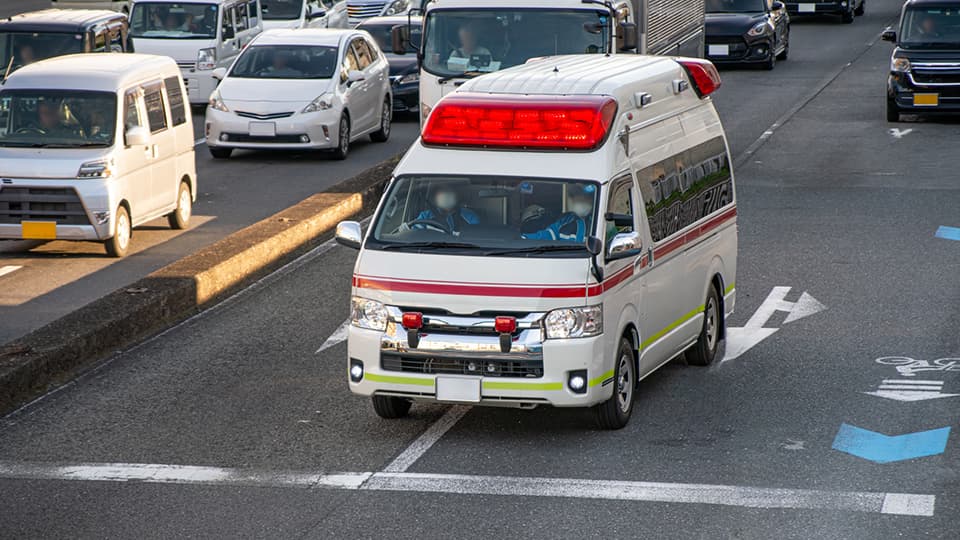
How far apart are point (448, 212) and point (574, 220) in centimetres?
86

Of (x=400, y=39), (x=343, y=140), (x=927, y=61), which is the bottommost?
(x=343, y=140)

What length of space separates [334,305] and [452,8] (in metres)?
6.25

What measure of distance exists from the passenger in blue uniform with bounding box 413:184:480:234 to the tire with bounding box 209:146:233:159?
14.3 meters

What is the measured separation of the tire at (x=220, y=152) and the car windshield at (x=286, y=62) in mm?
1208

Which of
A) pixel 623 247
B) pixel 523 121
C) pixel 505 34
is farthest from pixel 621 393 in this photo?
pixel 505 34

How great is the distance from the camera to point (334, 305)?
1497cm

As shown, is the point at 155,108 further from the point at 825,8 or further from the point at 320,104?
the point at 825,8

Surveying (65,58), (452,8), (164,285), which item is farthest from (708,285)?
(65,58)

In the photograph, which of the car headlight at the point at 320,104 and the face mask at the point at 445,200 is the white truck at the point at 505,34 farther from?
the face mask at the point at 445,200

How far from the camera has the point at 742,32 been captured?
3581 cm

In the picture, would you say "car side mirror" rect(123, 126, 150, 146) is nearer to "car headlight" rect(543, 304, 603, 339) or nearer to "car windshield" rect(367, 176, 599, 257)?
"car windshield" rect(367, 176, 599, 257)

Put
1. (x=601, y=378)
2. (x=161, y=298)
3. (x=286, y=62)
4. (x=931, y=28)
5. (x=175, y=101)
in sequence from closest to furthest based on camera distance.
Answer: (x=601, y=378) → (x=161, y=298) → (x=175, y=101) → (x=286, y=62) → (x=931, y=28)

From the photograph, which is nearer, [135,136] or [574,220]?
[574,220]

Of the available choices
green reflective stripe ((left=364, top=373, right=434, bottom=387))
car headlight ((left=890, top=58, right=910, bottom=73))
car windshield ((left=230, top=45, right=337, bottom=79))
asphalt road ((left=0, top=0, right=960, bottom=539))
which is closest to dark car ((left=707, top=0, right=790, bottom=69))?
car headlight ((left=890, top=58, right=910, bottom=73))
